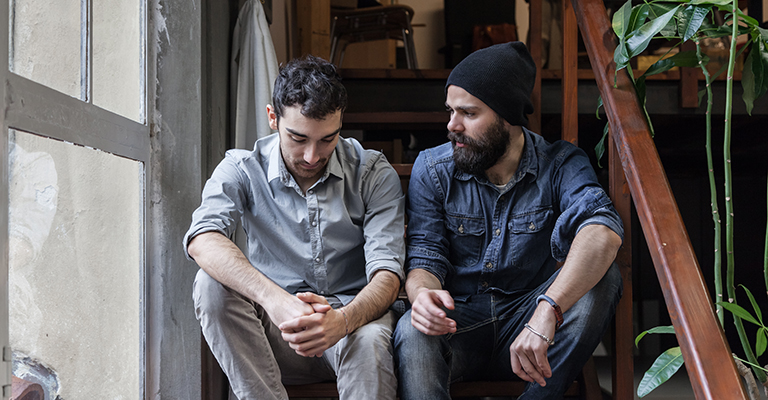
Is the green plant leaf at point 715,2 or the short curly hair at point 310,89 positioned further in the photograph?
the short curly hair at point 310,89

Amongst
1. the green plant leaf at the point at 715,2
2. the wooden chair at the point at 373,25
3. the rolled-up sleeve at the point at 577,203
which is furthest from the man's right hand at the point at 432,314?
the wooden chair at the point at 373,25

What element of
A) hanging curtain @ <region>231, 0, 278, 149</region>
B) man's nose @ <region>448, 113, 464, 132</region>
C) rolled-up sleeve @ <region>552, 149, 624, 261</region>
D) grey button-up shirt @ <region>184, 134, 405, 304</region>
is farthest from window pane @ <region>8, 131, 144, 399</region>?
rolled-up sleeve @ <region>552, 149, 624, 261</region>

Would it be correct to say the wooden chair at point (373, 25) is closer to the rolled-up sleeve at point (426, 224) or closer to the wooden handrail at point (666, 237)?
the rolled-up sleeve at point (426, 224)

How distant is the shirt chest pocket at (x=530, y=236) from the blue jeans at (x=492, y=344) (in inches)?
3.7

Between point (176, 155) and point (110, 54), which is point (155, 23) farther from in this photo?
point (176, 155)

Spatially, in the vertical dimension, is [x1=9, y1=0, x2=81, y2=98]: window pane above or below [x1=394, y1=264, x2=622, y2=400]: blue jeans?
above

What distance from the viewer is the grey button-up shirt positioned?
5.19 ft

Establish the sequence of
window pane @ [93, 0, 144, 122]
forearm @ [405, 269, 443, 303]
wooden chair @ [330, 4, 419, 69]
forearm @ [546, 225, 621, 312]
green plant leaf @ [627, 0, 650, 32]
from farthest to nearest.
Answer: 1. wooden chair @ [330, 4, 419, 69]
2. window pane @ [93, 0, 144, 122]
3. forearm @ [405, 269, 443, 303]
4. forearm @ [546, 225, 621, 312]
5. green plant leaf @ [627, 0, 650, 32]

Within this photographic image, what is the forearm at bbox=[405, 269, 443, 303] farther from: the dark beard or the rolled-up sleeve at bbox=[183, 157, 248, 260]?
the rolled-up sleeve at bbox=[183, 157, 248, 260]

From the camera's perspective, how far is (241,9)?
2.15m

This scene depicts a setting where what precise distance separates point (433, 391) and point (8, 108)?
102cm

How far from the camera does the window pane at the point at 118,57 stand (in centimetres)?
155

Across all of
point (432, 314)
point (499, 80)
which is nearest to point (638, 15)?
point (499, 80)

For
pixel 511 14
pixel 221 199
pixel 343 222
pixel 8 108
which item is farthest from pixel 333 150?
pixel 511 14
